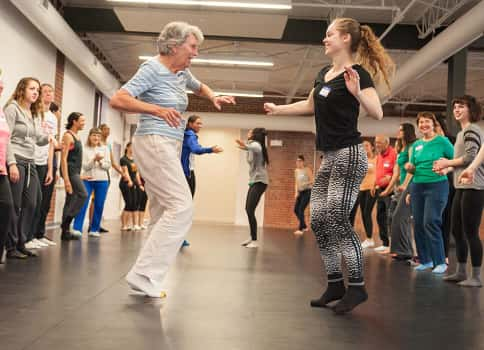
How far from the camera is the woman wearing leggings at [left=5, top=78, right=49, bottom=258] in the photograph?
405 centimetres

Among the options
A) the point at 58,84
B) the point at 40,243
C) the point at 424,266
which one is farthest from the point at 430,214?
the point at 58,84

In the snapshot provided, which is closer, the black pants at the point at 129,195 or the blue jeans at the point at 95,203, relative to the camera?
the blue jeans at the point at 95,203

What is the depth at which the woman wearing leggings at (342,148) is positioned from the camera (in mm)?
2615

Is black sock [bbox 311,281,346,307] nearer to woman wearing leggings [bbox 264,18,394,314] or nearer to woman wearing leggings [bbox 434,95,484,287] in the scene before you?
woman wearing leggings [bbox 264,18,394,314]

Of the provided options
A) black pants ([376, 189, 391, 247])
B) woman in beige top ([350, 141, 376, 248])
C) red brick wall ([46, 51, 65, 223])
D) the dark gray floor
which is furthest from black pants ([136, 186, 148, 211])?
the dark gray floor

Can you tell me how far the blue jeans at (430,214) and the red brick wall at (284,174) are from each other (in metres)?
10.2

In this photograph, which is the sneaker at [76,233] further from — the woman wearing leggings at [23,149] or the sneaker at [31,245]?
the woman wearing leggings at [23,149]

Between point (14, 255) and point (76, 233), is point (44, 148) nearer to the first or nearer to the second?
point (14, 255)

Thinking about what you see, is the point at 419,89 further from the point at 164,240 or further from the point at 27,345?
the point at 27,345

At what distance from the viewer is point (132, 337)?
77.5 inches

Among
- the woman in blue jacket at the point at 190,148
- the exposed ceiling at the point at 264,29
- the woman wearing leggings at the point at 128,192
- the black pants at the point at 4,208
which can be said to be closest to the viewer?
the black pants at the point at 4,208

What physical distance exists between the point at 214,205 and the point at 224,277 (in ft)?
40.2

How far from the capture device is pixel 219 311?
255 centimetres

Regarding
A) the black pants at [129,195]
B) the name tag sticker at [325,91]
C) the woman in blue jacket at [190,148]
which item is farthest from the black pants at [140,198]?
the name tag sticker at [325,91]
